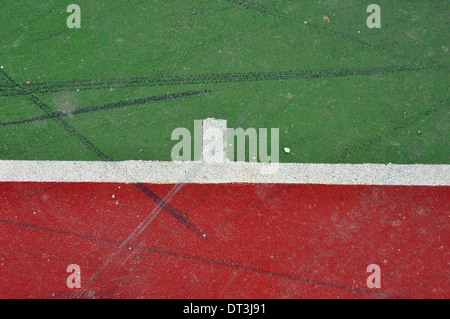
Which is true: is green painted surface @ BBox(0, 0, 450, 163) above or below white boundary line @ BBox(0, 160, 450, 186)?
above

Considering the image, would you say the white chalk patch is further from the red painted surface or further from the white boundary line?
the red painted surface

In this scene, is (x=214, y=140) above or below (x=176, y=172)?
above

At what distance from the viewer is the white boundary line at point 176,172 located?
3777mm

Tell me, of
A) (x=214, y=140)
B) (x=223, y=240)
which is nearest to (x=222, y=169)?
(x=214, y=140)

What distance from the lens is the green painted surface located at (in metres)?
3.81

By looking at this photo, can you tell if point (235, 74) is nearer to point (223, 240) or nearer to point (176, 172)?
point (176, 172)

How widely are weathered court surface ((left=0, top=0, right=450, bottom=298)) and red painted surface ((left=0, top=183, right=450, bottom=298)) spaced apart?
0.06 feet

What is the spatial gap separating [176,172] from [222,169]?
567 millimetres

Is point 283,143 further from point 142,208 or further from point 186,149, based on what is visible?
point 142,208

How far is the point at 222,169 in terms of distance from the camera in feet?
12.5

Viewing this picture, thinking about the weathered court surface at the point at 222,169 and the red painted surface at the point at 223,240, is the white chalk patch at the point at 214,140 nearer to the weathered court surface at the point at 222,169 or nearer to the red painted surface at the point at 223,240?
the weathered court surface at the point at 222,169

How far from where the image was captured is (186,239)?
3783mm

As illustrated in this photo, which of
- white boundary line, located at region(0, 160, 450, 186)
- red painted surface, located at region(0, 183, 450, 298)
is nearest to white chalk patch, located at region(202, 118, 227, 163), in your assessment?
white boundary line, located at region(0, 160, 450, 186)

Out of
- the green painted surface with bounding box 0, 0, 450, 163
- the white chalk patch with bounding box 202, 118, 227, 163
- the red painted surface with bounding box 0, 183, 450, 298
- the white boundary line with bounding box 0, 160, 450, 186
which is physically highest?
the green painted surface with bounding box 0, 0, 450, 163
